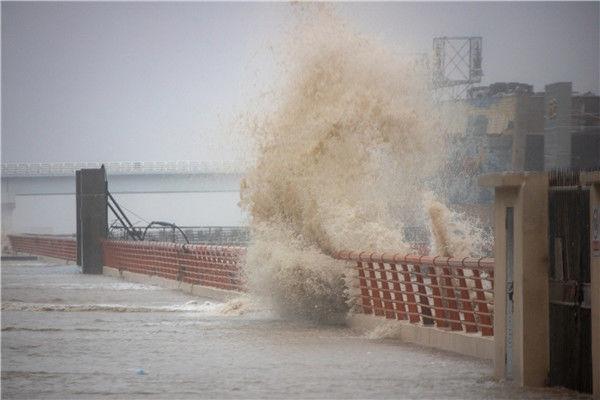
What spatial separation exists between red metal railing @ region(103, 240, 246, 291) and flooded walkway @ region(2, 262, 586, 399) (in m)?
4.25

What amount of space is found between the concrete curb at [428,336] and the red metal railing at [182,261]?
8233 mm

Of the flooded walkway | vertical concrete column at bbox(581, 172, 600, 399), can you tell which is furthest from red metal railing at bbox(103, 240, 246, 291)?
vertical concrete column at bbox(581, 172, 600, 399)

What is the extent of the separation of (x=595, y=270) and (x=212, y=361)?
6008mm

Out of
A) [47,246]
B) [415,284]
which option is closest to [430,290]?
[415,284]

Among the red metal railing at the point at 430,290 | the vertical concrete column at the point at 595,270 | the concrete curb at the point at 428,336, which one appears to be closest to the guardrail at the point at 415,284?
the red metal railing at the point at 430,290

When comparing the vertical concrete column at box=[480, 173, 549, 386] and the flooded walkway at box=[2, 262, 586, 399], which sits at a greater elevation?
the vertical concrete column at box=[480, 173, 549, 386]

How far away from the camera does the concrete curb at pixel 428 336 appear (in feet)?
57.0

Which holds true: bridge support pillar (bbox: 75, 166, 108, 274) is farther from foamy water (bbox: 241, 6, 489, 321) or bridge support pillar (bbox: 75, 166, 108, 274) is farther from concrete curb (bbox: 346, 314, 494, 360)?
concrete curb (bbox: 346, 314, 494, 360)

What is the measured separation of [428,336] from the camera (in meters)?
19.4

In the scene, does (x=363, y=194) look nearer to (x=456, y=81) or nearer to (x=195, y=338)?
(x=195, y=338)

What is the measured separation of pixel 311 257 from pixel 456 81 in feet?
317

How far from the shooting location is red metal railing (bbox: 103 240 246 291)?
3219cm

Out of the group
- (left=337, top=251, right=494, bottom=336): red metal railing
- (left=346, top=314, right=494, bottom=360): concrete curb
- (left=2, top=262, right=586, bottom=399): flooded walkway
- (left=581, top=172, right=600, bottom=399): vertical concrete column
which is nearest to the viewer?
(left=581, top=172, right=600, bottom=399): vertical concrete column

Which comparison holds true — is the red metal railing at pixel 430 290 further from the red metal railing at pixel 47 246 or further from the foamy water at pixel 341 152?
the red metal railing at pixel 47 246
